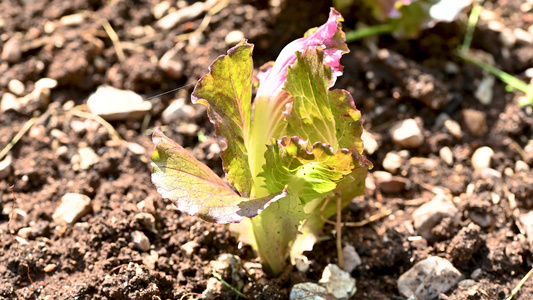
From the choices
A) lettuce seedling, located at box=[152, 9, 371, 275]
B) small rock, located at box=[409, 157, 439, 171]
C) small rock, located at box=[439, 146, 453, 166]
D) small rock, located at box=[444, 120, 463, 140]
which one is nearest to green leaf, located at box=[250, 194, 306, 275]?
lettuce seedling, located at box=[152, 9, 371, 275]

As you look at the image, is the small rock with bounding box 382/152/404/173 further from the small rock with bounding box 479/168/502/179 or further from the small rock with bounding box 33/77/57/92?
the small rock with bounding box 33/77/57/92

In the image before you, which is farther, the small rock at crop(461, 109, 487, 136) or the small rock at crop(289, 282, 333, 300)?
the small rock at crop(461, 109, 487, 136)

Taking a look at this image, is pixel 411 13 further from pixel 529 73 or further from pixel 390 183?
pixel 390 183

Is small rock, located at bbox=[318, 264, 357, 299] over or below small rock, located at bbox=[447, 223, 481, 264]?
below

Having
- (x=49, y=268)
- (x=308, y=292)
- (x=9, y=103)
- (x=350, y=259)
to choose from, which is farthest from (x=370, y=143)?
(x=9, y=103)

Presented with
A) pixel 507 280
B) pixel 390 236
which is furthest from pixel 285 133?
pixel 507 280

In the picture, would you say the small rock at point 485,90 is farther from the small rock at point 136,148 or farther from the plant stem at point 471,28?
the small rock at point 136,148
